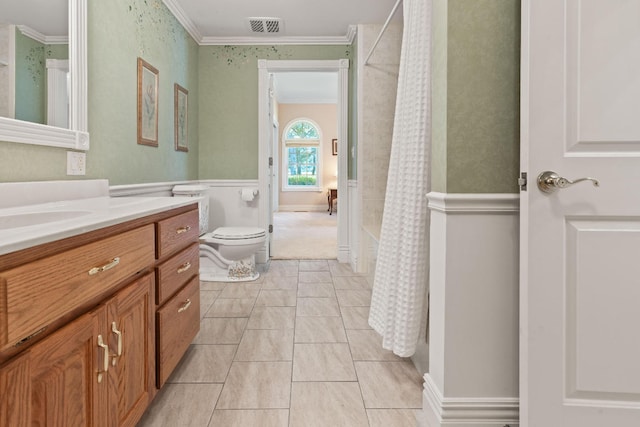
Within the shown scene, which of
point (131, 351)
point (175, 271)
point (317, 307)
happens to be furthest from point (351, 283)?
point (131, 351)

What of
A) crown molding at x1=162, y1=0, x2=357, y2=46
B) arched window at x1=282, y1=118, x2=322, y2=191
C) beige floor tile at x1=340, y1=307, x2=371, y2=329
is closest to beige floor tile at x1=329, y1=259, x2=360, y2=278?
beige floor tile at x1=340, y1=307, x2=371, y2=329

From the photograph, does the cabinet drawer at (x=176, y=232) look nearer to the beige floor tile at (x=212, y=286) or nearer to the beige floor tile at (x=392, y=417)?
the beige floor tile at (x=392, y=417)

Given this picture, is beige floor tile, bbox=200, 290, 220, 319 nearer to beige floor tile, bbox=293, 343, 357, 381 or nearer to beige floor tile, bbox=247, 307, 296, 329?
beige floor tile, bbox=247, 307, 296, 329

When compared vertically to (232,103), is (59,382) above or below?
below

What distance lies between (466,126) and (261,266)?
10.0 ft

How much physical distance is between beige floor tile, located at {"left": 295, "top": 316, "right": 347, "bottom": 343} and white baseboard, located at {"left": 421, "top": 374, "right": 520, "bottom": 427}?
→ 94cm

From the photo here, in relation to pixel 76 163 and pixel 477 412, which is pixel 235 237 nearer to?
pixel 76 163

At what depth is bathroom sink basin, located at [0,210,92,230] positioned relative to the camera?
120cm

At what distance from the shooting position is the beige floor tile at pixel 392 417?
58.2 inches

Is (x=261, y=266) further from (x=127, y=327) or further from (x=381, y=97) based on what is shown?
(x=127, y=327)

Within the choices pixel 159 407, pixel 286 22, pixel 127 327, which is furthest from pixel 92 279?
pixel 286 22

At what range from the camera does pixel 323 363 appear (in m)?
1.96

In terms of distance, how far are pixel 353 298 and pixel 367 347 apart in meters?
0.88

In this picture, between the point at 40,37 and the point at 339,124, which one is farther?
the point at 339,124
